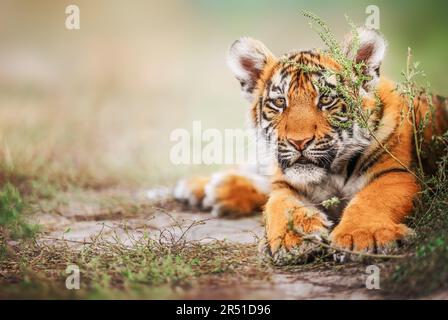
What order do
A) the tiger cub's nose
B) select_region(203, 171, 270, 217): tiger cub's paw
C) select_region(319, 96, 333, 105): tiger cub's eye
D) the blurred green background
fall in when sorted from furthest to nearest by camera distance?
the blurred green background
select_region(203, 171, 270, 217): tiger cub's paw
select_region(319, 96, 333, 105): tiger cub's eye
the tiger cub's nose

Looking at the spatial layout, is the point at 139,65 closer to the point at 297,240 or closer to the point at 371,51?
the point at 371,51

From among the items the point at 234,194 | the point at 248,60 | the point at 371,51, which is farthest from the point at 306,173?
the point at 234,194

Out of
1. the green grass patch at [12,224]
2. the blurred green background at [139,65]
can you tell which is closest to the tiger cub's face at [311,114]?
the green grass patch at [12,224]

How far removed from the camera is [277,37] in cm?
1055

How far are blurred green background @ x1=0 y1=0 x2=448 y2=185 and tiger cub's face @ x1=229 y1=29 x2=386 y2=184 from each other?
2502 millimetres

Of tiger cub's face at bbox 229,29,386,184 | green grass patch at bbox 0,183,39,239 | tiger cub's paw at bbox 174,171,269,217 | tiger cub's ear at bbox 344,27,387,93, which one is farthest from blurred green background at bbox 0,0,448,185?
tiger cub's ear at bbox 344,27,387,93

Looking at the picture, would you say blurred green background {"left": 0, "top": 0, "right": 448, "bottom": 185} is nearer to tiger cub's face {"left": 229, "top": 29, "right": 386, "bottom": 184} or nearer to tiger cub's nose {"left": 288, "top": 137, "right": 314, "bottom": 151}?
tiger cub's face {"left": 229, "top": 29, "right": 386, "bottom": 184}

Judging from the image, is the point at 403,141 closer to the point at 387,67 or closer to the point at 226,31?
the point at 387,67

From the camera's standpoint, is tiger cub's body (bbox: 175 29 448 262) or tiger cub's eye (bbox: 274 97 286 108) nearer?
tiger cub's body (bbox: 175 29 448 262)

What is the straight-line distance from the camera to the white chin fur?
3.77 m

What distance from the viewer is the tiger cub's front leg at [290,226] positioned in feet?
11.2

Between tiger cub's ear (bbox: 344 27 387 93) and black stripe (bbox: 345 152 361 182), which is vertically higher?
tiger cub's ear (bbox: 344 27 387 93)

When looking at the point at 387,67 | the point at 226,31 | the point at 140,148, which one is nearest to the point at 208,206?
the point at 140,148

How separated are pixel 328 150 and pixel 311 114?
8.0 inches
